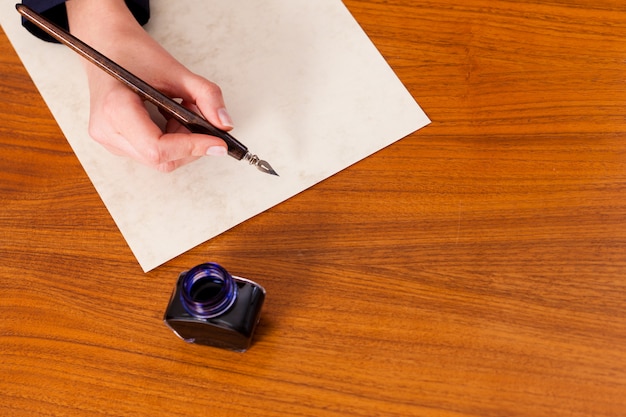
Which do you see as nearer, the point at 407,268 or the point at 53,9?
the point at 407,268

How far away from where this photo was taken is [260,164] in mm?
790

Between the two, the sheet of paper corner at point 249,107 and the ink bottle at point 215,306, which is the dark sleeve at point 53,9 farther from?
the ink bottle at point 215,306

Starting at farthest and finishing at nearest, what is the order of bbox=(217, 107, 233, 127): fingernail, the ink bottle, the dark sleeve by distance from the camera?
the dark sleeve, bbox=(217, 107, 233, 127): fingernail, the ink bottle

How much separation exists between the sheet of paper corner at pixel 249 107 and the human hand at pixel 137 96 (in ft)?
0.13

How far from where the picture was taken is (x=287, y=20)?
0.90 meters

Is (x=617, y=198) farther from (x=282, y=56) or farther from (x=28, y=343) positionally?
(x=28, y=343)

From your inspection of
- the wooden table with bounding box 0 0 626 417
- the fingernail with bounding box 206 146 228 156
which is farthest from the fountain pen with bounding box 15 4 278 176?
the wooden table with bounding box 0 0 626 417

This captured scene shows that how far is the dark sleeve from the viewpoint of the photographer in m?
0.88

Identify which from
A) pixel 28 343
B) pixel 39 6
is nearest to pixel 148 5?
pixel 39 6

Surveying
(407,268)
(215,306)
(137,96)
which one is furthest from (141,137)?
(407,268)

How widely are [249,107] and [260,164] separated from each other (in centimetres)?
10

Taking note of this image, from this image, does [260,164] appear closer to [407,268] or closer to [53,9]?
[407,268]

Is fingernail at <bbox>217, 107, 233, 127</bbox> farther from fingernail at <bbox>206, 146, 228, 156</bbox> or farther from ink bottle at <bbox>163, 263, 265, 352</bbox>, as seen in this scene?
ink bottle at <bbox>163, 263, 265, 352</bbox>

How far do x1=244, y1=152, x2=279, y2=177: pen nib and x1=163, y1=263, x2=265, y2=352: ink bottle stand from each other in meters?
0.16
